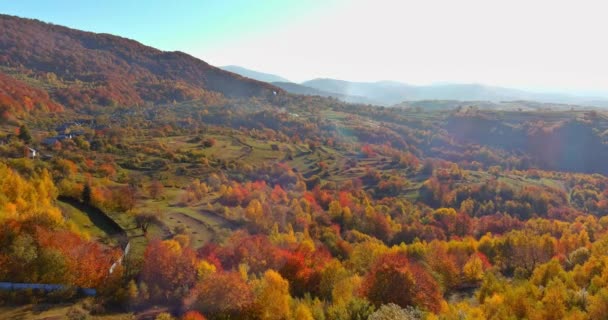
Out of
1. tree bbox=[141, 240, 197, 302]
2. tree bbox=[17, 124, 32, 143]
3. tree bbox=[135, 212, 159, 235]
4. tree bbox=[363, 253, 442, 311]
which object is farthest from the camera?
tree bbox=[17, 124, 32, 143]

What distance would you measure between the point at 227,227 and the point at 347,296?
50446 mm

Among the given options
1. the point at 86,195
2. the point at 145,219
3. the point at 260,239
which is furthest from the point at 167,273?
the point at 86,195

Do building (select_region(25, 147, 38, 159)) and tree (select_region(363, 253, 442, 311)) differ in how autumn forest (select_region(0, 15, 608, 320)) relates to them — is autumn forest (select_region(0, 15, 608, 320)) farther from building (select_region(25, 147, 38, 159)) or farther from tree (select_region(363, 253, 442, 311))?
building (select_region(25, 147, 38, 159))

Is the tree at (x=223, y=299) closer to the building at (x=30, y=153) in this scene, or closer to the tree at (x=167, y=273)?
the tree at (x=167, y=273)

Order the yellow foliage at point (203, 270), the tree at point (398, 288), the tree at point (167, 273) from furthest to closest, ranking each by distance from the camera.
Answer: the yellow foliage at point (203, 270) → the tree at point (167, 273) → the tree at point (398, 288)

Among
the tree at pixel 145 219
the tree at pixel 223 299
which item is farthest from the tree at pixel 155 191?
the tree at pixel 223 299

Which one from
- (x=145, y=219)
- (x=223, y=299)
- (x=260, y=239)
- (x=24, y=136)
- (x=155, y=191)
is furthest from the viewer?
(x=24, y=136)

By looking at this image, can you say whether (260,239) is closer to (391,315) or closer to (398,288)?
(398,288)

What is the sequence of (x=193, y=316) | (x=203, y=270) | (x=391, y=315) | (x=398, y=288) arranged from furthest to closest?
1. (x=203, y=270)
2. (x=398, y=288)
3. (x=193, y=316)
4. (x=391, y=315)

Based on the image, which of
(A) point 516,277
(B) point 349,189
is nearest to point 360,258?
(A) point 516,277

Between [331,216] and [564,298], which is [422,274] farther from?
[331,216]

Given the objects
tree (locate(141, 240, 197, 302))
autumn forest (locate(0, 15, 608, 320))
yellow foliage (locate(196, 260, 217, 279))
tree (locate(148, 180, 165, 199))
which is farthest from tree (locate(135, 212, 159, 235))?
yellow foliage (locate(196, 260, 217, 279))

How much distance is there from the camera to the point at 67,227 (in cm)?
6894

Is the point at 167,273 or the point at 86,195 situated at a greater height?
the point at 86,195
